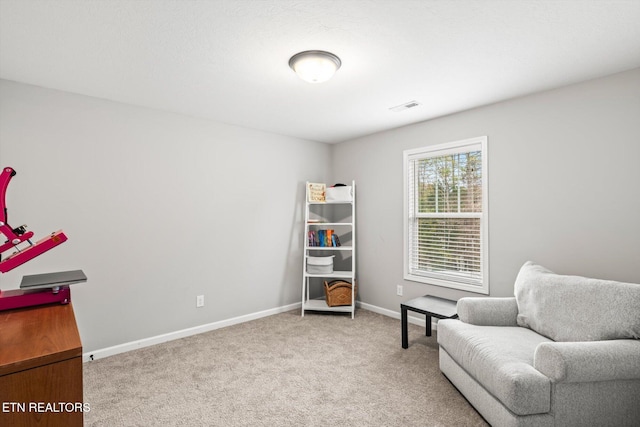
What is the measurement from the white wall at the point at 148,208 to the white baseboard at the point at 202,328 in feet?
0.17

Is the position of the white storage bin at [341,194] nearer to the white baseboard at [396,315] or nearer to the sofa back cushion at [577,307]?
the white baseboard at [396,315]

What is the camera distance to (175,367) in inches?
110

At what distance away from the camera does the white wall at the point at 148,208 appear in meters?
2.72

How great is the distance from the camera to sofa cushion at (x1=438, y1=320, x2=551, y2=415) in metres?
1.74

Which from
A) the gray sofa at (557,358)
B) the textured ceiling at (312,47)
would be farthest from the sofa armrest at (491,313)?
the textured ceiling at (312,47)

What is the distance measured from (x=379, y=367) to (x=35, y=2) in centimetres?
326

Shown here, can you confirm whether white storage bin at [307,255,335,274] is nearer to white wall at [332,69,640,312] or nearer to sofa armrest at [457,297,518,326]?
white wall at [332,69,640,312]

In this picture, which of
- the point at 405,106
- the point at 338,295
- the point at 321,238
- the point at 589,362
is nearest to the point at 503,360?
the point at 589,362

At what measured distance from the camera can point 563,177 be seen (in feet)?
8.99

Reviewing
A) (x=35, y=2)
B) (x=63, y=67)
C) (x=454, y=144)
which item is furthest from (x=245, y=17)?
(x=454, y=144)

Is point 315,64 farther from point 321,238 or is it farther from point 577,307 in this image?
point 321,238

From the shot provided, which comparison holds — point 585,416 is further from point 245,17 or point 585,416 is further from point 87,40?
point 87,40

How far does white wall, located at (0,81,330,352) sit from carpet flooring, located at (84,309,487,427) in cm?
49

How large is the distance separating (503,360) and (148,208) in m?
3.21
